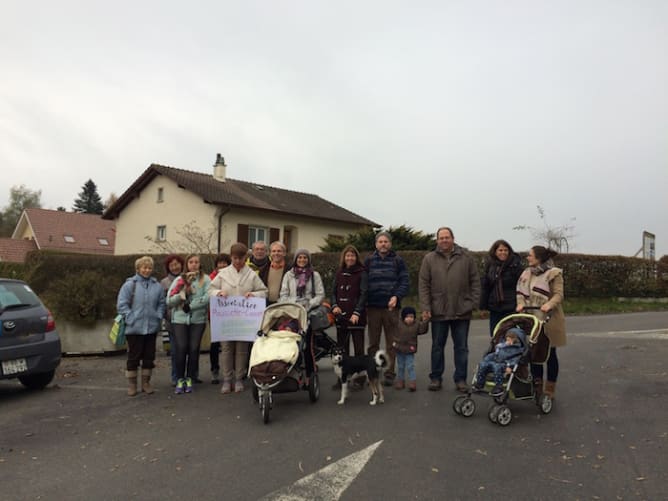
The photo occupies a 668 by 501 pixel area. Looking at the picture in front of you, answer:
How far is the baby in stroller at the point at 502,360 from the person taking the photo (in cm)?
537

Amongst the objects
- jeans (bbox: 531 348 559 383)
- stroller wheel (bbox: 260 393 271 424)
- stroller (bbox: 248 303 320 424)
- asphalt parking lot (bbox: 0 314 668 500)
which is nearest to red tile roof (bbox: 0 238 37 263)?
asphalt parking lot (bbox: 0 314 668 500)

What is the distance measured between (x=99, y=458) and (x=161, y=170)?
27.1 metres

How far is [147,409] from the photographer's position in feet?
20.9

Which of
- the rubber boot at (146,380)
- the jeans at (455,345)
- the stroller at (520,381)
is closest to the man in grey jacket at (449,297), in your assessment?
the jeans at (455,345)

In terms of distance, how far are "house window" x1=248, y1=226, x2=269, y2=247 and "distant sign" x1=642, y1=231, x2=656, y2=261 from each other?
1896cm

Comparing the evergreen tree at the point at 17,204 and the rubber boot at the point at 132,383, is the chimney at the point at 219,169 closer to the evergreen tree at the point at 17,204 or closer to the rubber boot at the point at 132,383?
the rubber boot at the point at 132,383

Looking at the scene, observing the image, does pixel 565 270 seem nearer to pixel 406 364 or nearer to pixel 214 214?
pixel 406 364

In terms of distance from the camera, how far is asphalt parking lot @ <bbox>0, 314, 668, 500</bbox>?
3.93 metres

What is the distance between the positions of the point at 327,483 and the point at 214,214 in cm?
2421

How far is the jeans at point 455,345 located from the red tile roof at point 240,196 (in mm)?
21293

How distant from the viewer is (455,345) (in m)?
6.79

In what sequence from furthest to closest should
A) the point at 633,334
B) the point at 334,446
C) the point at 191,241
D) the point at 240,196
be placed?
1. the point at 240,196
2. the point at 191,241
3. the point at 633,334
4. the point at 334,446

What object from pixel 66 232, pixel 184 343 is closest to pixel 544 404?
pixel 184 343

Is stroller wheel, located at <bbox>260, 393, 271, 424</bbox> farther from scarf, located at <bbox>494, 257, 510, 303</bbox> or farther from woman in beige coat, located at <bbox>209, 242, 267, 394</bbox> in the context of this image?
scarf, located at <bbox>494, 257, 510, 303</bbox>
